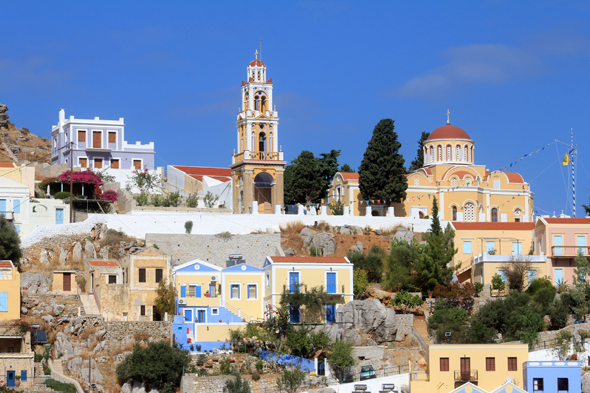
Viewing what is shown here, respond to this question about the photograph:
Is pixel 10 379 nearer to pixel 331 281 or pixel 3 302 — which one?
pixel 3 302

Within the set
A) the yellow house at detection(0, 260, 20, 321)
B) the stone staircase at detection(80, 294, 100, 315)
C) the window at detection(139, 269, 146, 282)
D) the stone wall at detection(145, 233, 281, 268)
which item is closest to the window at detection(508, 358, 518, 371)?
the stone wall at detection(145, 233, 281, 268)

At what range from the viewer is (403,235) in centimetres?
7825

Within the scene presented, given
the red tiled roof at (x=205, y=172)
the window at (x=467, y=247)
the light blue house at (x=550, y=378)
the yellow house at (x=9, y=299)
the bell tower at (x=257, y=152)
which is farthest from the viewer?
the red tiled roof at (x=205, y=172)

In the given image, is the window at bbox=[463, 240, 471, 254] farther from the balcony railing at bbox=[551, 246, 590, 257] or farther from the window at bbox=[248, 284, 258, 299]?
the window at bbox=[248, 284, 258, 299]

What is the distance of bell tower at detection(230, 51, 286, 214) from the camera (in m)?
82.4

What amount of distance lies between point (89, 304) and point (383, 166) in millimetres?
29681

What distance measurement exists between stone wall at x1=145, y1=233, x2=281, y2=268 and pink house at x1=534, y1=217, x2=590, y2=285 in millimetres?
18268

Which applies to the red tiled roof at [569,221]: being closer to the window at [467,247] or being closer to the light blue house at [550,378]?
the window at [467,247]

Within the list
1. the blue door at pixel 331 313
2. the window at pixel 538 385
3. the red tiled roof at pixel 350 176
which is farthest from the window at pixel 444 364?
the red tiled roof at pixel 350 176

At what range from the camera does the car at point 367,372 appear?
59250mm

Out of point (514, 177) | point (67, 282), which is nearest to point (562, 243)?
point (514, 177)

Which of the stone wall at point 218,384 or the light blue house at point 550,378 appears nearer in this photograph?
the stone wall at point 218,384

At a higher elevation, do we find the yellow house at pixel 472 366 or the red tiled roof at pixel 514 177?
the red tiled roof at pixel 514 177

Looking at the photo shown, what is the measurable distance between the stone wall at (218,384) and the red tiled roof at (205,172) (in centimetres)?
4029
